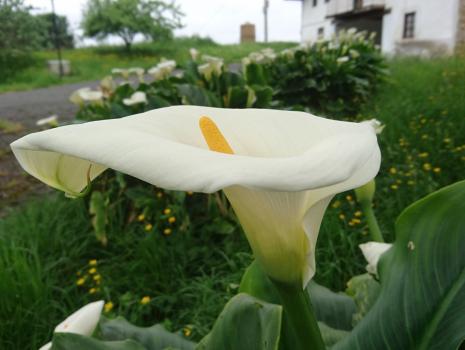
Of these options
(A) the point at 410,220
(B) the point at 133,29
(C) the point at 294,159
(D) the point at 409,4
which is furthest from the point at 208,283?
(B) the point at 133,29

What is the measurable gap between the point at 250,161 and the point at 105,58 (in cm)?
1462

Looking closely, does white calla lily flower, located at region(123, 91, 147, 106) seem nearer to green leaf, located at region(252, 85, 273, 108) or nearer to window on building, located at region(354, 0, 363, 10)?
green leaf, located at region(252, 85, 273, 108)

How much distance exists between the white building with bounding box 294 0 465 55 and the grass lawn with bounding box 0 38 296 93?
9.50 feet

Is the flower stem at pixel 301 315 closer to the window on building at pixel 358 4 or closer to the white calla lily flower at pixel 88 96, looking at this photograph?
the white calla lily flower at pixel 88 96

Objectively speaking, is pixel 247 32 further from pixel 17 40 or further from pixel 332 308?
pixel 332 308

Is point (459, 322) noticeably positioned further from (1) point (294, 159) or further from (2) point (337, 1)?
(2) point (337, 1)

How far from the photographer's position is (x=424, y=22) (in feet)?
31.6

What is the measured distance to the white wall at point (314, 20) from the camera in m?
14.6

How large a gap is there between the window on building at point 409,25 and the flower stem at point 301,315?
11164mm

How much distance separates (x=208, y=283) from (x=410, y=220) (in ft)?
3.13

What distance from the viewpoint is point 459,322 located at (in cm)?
51

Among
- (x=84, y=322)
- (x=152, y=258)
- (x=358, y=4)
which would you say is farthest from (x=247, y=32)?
(x=84, y=322)

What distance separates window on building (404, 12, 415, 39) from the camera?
10.3 metres

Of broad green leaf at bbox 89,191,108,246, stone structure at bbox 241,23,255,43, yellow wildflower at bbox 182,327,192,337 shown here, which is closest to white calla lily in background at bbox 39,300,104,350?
yellow wildflower at bbox 182,327,192,337
